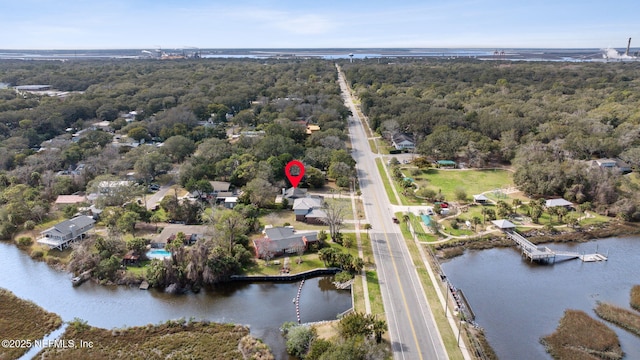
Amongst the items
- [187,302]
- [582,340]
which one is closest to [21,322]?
[187,302]

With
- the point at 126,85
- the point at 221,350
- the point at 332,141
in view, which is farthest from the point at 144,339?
the point at 126,85

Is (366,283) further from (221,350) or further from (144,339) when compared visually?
(144,339)

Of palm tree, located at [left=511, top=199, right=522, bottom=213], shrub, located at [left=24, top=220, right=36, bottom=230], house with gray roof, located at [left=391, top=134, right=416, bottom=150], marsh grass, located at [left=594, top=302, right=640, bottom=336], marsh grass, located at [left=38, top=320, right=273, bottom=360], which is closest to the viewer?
marsh grass, located at [left=38, top=320, right=273, bottom=360]

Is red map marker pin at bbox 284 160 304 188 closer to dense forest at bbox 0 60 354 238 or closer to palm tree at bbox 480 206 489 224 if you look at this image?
dense forest at bbox 0 60 354 238

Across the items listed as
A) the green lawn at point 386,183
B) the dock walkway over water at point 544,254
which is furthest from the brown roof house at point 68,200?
the dock walkway over water at point 544,254

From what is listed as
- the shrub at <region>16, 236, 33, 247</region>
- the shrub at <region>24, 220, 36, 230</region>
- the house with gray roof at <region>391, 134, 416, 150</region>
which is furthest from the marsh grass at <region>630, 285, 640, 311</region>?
the shrub at <region>24, 220, 36, 230</region>

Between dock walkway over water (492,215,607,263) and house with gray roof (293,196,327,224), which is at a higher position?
house with gray roof (293,196,327,224)

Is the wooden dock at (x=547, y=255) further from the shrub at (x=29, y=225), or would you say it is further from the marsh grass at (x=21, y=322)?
the shrub at (x=29, y=225)
